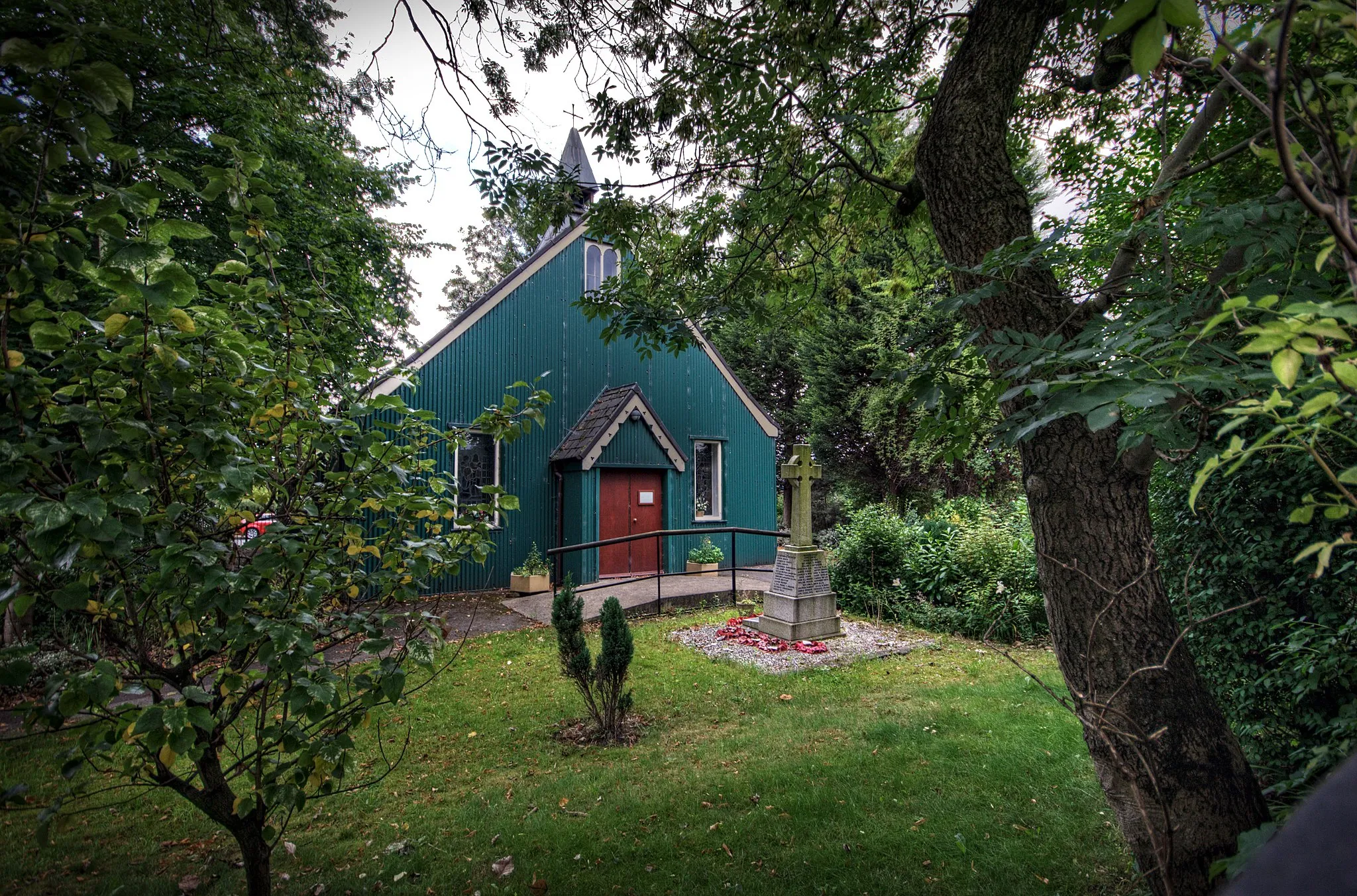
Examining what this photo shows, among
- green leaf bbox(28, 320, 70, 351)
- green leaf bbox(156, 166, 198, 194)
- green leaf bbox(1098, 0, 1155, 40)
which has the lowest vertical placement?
green leaf bbox(28, 320, 70, 351)

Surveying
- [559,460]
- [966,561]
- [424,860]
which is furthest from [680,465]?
[424,860]

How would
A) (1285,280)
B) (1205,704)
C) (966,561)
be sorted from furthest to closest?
(966,561)
(1205,704)
(1285,280)

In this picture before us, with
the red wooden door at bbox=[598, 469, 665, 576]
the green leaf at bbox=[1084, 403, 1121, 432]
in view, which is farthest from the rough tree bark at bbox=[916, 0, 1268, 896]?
the red wooden door at bbox=[598, 469, 665, 576]

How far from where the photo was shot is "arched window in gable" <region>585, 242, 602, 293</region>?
13.4 meters

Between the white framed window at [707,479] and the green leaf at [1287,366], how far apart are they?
1346 cm

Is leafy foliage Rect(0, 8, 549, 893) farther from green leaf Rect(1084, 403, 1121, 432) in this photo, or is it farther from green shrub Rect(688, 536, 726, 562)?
green shrub Rect(688, 536, 726, 562)

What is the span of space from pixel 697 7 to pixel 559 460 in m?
9.20

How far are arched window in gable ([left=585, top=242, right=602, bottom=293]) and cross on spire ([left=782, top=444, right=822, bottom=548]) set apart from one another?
6841 millimetres

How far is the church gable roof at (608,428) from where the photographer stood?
1198 centimetres

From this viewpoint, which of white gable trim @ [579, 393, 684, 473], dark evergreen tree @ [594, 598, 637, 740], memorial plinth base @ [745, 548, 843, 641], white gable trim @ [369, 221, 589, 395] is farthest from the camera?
white gable trim @ [579, 393, 684, 473]

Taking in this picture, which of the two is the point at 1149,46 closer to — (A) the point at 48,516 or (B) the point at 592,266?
(A) the point at 48,516

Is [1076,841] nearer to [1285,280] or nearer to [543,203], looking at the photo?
[1285,280]

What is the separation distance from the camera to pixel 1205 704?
2.54 metres

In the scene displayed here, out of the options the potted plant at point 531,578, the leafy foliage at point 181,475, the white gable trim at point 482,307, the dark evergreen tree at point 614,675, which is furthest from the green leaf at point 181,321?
the potted plant at point 531,578
